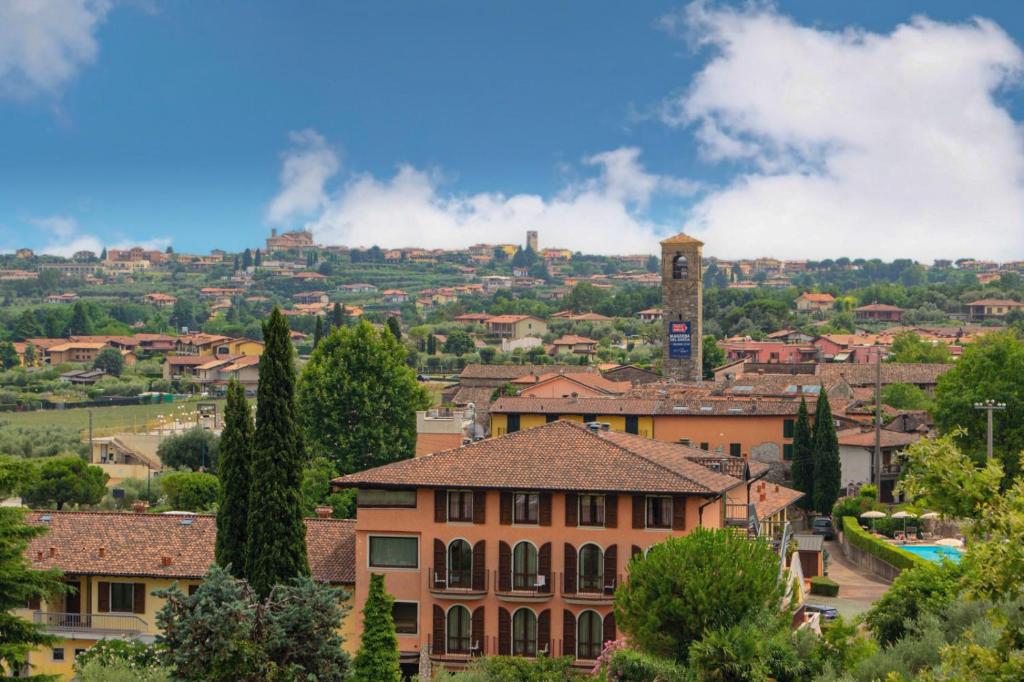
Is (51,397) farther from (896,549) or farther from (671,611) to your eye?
(671,611)

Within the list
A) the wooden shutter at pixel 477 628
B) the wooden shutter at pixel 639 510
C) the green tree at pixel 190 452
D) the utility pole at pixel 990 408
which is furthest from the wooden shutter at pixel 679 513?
the green tree at pixel 190 452

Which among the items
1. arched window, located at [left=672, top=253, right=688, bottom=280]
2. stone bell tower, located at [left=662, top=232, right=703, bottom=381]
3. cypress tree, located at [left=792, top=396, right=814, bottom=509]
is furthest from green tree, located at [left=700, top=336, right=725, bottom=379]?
cypress tree, located at [left=792, top=396, right=814, bottom=509]

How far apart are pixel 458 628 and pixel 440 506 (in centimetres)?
292

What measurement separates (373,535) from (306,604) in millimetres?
9957

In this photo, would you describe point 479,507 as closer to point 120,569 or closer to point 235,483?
point 235,483

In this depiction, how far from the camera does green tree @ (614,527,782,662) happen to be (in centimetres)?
2864

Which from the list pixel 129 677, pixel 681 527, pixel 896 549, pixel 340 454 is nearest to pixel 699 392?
pixel 340 454

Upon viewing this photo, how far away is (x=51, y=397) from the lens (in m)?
131

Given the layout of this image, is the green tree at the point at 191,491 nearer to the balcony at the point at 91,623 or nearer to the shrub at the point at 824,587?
the balcony at the point at 91,623

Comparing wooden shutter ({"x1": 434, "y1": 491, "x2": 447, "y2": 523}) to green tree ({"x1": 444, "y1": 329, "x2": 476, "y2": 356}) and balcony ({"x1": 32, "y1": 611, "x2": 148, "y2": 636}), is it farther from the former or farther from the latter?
green tree ({"x1": 444, "y1": 329, "x2": 476, "y2": 356})

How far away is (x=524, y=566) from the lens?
118 ft

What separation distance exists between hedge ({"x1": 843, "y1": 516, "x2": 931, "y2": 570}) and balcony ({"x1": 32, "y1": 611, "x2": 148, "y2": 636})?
861 inches

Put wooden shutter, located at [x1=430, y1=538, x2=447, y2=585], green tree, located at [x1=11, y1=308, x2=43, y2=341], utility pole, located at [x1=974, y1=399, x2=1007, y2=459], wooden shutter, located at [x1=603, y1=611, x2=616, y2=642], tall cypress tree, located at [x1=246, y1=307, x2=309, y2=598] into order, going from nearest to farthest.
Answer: tall cypress tree, located at [x1=246, y1=307, x2=309, y2=598] → wooden shutter, located at [x1=603, y1=611, x2=616, y2=642] → wooden shutter, located at [x1=430, y1=538, x2=447, y2=585] → utility pole, located at [x1=974, y1=399, x2=1007, y2=459] → green tree, located at [x1=11, y1=308, x2=43, y2=341]

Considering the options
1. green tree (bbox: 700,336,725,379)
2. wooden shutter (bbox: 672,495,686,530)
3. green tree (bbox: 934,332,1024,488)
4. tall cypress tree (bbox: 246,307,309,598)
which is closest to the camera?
tall cypress tree (bbox: 246,307,309,598)
